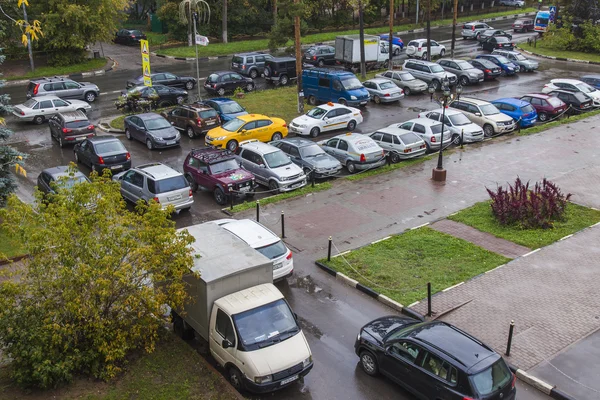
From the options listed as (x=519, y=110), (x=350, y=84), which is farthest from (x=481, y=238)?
(x=350, y=84)

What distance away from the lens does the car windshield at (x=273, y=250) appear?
15734 mm

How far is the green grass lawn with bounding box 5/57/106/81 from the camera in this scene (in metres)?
44.1

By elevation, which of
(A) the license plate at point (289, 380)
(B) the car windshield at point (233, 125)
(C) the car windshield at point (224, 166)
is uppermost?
(B) the car windshield at point (233, 125)

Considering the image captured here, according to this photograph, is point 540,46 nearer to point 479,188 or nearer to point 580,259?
point 479,188

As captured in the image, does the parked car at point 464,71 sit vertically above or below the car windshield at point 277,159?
above

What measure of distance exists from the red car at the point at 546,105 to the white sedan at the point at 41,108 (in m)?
25.2

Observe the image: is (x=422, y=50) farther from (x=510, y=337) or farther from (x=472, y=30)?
(x=510, y=337)

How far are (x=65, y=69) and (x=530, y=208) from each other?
37801 mm

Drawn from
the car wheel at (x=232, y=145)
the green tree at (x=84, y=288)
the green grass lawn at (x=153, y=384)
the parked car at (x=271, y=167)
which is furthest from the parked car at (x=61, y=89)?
the green grass lawn at (x=153, y=384)

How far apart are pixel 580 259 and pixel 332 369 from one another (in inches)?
348

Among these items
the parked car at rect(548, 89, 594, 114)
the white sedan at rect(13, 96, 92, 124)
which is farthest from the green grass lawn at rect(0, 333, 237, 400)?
the parked car at rect(548, 89, 594, 114)

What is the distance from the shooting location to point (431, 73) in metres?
39.7

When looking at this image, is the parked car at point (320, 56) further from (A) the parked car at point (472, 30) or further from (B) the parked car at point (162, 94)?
(A) the parked car at point (472, 30)

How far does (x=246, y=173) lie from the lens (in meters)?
23.0
